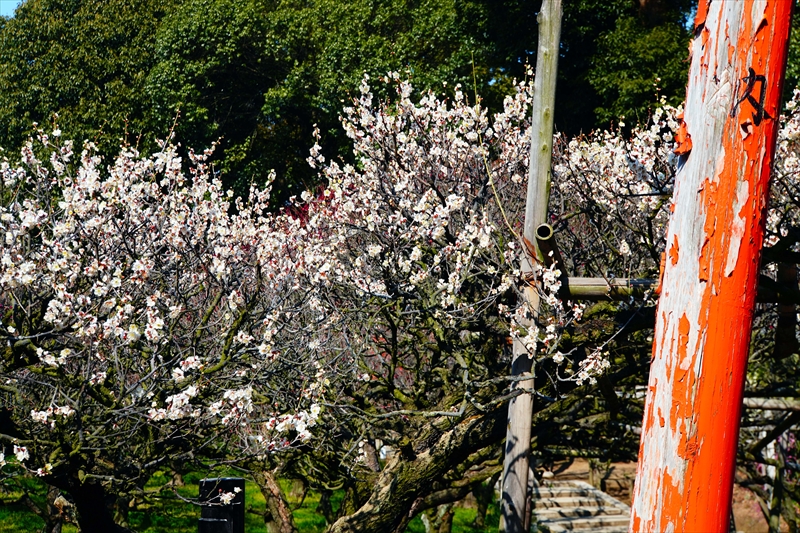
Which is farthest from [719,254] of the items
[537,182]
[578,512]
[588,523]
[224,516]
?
[578,512]

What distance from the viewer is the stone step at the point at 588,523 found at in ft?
44.3

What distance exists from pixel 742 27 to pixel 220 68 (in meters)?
21.3

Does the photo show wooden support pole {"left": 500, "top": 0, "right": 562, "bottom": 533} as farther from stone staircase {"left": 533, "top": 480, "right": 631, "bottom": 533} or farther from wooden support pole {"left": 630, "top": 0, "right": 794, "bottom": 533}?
stone staircase {"left": 533, "top": 480, "right": 631, "bottom": 533}

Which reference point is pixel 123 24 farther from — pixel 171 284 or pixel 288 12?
pixel 171 284

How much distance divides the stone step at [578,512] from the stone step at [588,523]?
472 mm

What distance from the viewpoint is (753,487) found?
28.3ft

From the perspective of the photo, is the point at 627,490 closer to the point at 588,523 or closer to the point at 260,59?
the point at 588,523

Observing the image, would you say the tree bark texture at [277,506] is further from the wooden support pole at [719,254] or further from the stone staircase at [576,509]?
the stone staircase at [576,509]

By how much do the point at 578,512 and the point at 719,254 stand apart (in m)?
13.4

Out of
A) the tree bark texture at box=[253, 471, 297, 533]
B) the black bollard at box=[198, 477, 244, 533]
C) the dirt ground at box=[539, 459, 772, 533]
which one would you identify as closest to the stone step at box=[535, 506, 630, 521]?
the dirt ground at box=[539, 459, 772, 533]

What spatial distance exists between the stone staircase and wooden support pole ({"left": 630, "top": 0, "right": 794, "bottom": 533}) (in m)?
11.4

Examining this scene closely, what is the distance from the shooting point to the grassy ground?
33.4 feet

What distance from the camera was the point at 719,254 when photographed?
2170mm

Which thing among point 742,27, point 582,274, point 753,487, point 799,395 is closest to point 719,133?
point 742,27
